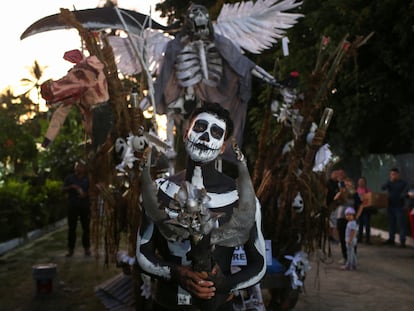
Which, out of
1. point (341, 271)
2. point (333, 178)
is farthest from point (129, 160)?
point (333, 178)

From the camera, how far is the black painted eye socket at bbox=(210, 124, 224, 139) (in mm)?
2541

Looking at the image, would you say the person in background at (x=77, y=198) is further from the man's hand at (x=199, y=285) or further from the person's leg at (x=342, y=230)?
the man's hand at (x=199, y=285)

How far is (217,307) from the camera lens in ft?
7.78

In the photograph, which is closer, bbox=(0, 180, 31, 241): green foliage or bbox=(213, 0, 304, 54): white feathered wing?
bbox=(213, 0, 304, 54): white feathered wing

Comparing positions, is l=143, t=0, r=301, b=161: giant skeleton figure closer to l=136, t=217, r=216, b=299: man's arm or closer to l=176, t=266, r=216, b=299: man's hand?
l=136, t=217, r=216, b=299: man's arm

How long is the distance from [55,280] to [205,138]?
4.51m

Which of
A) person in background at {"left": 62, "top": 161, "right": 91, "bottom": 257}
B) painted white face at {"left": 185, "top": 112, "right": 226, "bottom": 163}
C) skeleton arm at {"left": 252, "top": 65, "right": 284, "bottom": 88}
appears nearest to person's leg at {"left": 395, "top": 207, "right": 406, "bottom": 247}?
person in background at {"left": 62, "top": 161, "right": 91, "bottom": 257}

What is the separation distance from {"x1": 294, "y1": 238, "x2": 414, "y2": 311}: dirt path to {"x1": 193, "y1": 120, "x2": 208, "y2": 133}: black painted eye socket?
238cm

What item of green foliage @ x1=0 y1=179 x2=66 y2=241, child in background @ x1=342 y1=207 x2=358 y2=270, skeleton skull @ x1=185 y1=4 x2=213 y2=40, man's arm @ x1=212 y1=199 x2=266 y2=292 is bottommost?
green foliage @ x1=0 y1=179 x2=66 y2=241

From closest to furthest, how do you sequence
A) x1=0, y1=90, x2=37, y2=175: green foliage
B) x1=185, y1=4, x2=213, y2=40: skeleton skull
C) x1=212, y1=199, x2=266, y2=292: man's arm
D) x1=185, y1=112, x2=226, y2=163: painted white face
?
x1=212, y1=199, x2=266, y2=292: man's arm < x1=185, y1=112, x2=226, y2=163: painted white face < x1=185, y1=4, x2=213, y2=40: skeleton skull < x1=0, y1=90, x2=37, y2=175: green foliage

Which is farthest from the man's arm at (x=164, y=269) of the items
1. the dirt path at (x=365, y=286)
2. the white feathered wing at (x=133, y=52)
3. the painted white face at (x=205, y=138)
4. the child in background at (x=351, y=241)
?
the child in background at (x=351, y=241)

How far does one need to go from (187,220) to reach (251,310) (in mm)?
2261

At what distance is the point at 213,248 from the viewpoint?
7.61ft

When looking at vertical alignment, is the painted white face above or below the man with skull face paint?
above
